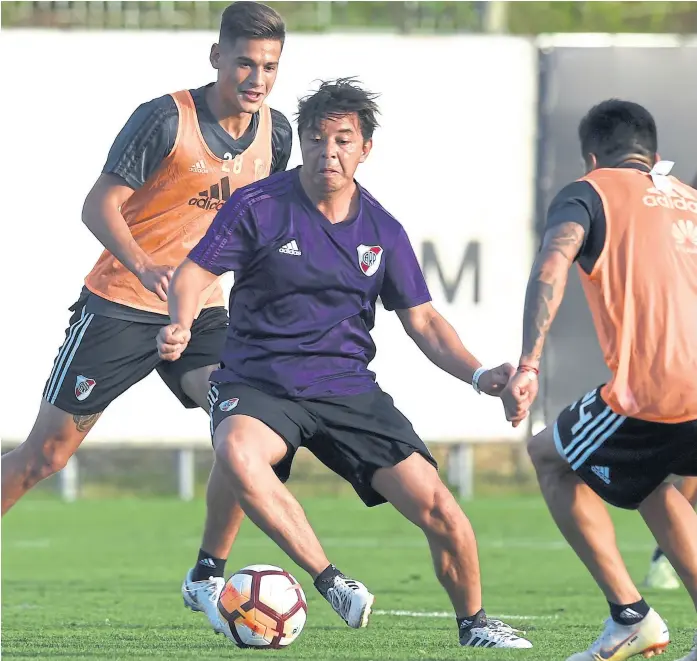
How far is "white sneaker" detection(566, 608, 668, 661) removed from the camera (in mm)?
5629

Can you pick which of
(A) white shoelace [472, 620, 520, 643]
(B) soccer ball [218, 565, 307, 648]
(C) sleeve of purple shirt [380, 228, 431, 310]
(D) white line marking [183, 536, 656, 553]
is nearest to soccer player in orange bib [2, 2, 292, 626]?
(B) soccer ball [218, 565, 307, 648]

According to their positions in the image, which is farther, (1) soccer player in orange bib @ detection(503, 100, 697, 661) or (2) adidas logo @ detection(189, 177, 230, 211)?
(2) adidas logo @ detection(189, 177, 230, 211)

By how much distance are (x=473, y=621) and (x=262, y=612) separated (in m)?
0.80

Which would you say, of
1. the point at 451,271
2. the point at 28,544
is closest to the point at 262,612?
the point at 28,544

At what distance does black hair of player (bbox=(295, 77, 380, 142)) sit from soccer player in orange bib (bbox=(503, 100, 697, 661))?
0.99m

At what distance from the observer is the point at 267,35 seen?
7.02 metres

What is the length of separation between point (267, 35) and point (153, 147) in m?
0.67

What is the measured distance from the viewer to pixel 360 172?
49.5ft

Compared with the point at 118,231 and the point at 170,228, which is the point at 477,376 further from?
the point at 170,228

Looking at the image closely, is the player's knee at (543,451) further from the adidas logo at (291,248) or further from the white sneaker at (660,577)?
the white sneaker at (660,577)

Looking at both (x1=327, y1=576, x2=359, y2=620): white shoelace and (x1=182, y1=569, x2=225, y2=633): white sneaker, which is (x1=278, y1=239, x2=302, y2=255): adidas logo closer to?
(x1=327, y1=576, x2=359, y2=620): white shoelace

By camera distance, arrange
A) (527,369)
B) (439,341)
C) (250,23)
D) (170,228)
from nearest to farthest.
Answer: (527,369), (439,341), (250,23), (170,228)

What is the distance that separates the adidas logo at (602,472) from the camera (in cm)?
569

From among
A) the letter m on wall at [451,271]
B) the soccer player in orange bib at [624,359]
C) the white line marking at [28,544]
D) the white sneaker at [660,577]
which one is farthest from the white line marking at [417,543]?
the soccer player in orange bib at [624,359]
